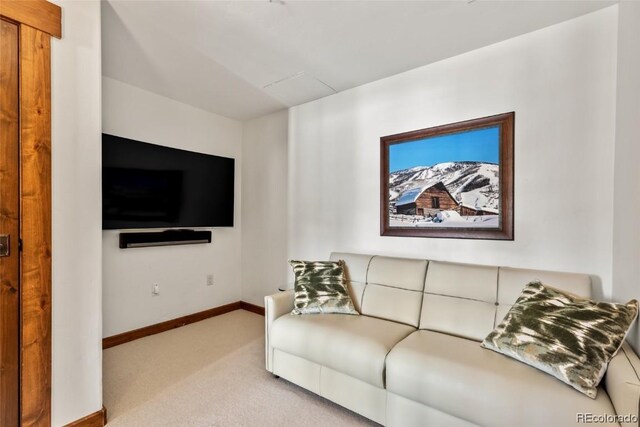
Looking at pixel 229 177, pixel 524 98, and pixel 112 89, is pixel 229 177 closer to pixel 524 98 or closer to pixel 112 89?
pixel 112 89

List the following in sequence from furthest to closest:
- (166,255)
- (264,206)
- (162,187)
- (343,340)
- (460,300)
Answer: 1. (264,206)
2. (166,255)
3. (162,187)
4. (460,300)
5. (343,340)

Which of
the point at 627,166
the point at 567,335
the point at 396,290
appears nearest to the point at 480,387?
the point at 567,335

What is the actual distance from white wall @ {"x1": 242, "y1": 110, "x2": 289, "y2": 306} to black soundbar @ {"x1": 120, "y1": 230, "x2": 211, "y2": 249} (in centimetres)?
60

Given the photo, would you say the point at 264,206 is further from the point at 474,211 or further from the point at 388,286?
the point at 474,211

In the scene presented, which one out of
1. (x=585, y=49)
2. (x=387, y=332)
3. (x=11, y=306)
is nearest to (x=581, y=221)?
(x=585, y=49)

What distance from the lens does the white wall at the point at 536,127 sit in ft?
5.99

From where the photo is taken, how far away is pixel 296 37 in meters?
2.09

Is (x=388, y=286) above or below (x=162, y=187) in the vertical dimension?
→ below

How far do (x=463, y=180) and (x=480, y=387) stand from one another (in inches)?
56.5

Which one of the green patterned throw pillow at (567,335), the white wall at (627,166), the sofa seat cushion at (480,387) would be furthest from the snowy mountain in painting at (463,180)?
the sofa seat cushion at (480,387)

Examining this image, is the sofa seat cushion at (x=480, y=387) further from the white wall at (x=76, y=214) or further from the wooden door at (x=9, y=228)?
the wooden door at (x=9, y=228)

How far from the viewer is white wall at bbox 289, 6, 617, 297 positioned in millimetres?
1827

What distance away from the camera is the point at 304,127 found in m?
3.27

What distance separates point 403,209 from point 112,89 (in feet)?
9.58
